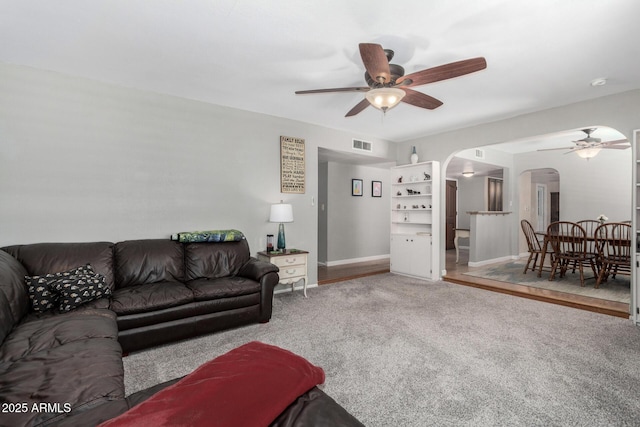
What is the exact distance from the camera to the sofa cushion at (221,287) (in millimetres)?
2822

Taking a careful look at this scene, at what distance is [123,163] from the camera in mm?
3258

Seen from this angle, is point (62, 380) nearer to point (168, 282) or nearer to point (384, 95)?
point (168, 282)

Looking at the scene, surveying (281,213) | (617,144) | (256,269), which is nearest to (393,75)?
(281,213)

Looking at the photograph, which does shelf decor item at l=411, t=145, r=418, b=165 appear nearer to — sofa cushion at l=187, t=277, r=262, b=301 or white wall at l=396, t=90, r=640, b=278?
white wall at l=396, t=90, r=640, b=278

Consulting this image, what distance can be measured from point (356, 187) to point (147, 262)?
15.6 feet

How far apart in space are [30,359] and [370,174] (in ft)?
21.3

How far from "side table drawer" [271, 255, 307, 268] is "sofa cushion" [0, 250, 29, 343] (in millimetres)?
2270

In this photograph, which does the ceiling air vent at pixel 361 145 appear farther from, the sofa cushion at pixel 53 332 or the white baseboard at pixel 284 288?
the sofa cushion at pixel 53 332

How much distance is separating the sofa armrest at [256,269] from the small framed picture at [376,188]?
441 cm

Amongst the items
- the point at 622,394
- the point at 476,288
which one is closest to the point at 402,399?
the point at 622,394

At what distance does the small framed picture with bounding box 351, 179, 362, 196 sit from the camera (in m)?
6.85

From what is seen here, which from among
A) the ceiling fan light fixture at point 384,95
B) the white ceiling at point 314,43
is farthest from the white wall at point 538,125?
the ceiling fan light fixture at point 384,95

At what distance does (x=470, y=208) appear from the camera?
926 centimetres

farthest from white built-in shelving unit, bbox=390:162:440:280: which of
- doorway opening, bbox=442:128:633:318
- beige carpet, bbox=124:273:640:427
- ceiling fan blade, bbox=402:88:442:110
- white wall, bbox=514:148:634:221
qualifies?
white wall, bbox=514:148:634:221
